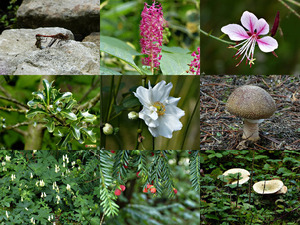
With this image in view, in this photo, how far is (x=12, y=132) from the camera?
6.59ft

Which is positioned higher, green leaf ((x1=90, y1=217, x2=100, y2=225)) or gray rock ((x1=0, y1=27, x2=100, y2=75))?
gray rock ((x1=0, y1=27, x2=100, y2=75))

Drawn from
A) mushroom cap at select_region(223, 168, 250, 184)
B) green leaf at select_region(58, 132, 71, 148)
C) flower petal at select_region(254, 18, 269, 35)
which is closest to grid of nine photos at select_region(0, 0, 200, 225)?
green leaf at select_region(58, 132, 71, 148)

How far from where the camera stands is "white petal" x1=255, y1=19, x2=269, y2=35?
1.80 m

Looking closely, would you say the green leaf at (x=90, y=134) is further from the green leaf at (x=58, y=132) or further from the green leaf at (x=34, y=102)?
the green leaf at (x=34, y=102)

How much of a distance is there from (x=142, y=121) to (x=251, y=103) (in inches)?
23.2

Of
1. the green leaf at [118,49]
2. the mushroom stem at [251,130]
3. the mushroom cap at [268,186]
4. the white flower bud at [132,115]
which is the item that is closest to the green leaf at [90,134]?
the white flower bud at [132,115]

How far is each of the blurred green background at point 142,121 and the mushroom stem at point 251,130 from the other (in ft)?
0.83

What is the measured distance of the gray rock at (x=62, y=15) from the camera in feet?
6.47

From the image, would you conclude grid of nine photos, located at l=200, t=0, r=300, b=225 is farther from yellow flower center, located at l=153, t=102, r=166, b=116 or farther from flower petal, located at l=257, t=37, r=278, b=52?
yellow flower center, located at l=153, t=102, r=166, b=116

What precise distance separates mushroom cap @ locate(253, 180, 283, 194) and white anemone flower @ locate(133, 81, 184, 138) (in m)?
0.55

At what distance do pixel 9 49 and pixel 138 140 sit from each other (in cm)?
Answer: 87

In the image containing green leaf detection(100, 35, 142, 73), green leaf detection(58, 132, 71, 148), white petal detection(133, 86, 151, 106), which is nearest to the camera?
green leaf detection(100, 35, 142, 73)

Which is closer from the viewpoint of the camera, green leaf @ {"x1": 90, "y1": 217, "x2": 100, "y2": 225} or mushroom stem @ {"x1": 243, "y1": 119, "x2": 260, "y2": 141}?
mushroom stem @ {"x1": 243, "y1": 119, "x2": 260, "y2": 141}

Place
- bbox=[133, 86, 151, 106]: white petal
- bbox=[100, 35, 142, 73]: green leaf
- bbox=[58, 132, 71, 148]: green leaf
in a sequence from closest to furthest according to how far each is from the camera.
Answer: bbox=[100, 35, 142, 73]: green leaf
bbox=[133, 86, 151, 106]: white petal
bbox=[58, 132, 71, 148]: green leaf
